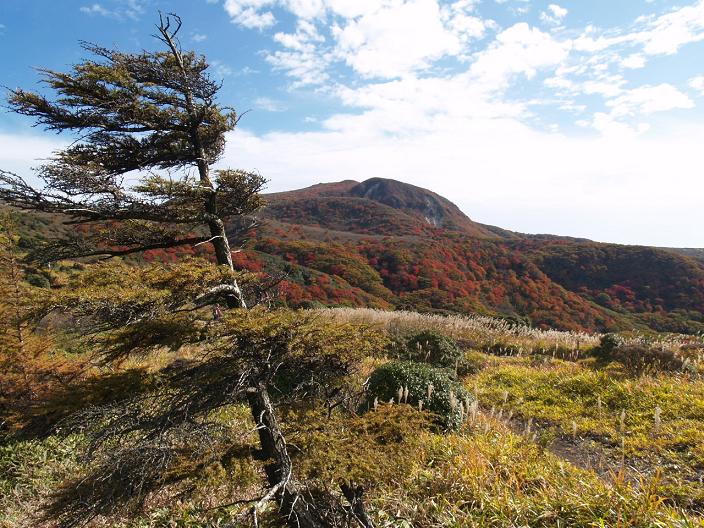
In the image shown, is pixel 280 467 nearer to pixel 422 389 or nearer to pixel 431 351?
pixel 422 389

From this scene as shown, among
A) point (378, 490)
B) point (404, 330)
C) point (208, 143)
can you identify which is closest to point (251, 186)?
point (208, 143)

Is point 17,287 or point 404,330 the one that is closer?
point 17,287

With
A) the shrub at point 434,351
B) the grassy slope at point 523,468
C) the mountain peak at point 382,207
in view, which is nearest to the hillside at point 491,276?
the mountain peak at point 382,207

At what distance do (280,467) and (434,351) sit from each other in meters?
9.44

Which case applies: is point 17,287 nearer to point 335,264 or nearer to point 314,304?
point 314,304

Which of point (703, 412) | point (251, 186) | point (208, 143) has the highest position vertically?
point (208, 143)

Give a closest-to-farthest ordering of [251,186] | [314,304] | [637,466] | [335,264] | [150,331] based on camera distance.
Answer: [150,331] < [251,186] < [637,466] < [314,304] < [335,264]

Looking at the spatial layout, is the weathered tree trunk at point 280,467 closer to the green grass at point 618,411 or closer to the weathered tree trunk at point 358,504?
the weathered tree trunk at point 358,504

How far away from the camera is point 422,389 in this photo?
24.9 ft

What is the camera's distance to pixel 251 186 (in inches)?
186

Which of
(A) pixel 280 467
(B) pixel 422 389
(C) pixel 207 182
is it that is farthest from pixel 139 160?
(B) pixel 422 389

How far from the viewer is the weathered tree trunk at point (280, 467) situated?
3672 millimetres

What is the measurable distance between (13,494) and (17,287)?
136 inches

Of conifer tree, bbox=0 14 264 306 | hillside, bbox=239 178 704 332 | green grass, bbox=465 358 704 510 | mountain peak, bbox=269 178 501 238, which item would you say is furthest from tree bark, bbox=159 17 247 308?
mountain peak, bbox=269 178 501 238
